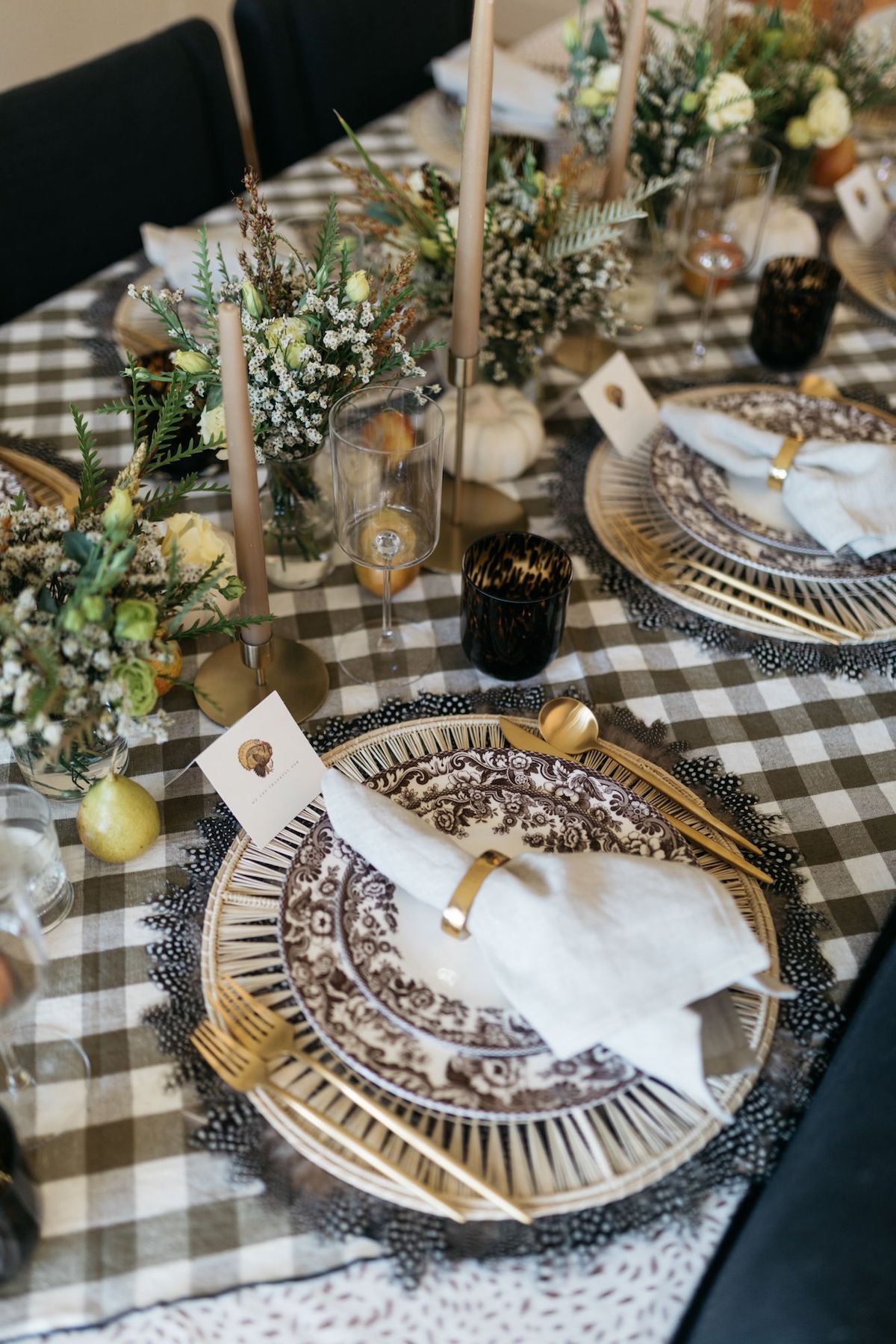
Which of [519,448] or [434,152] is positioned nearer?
[519,448]

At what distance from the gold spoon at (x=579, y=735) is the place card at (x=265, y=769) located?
20 centimetres

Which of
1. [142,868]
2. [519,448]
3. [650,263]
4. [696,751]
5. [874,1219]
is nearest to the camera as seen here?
[874,1219]

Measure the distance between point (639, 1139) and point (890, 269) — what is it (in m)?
1.41

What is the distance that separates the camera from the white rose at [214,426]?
885 millimetres

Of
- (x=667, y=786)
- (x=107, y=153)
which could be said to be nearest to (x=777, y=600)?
(x=667, y=786)

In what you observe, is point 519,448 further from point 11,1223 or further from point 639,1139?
point 11,1223

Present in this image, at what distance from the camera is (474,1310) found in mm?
638

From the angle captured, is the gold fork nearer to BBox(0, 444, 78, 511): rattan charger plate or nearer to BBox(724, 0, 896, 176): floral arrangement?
BBox(0, 444, 78, 511): rattan charger plate

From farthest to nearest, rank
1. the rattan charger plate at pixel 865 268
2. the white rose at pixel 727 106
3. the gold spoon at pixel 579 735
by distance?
the rattan charger plate at pixel 865 268 < the white rose at pixel 727 106 < the gold spoon at pixel 579 735

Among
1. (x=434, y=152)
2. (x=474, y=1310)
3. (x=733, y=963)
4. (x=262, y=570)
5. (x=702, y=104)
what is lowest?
(x=474, y=1310)

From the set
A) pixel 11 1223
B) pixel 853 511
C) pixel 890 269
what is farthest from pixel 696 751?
pixel 890 269

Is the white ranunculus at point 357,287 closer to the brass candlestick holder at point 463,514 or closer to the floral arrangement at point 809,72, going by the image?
the brass candlestick holder at point 463,514

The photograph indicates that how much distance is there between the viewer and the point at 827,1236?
62 cm

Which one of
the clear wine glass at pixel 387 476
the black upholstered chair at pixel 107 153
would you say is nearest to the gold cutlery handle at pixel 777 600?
the clear wine glass at pixel 387 476
